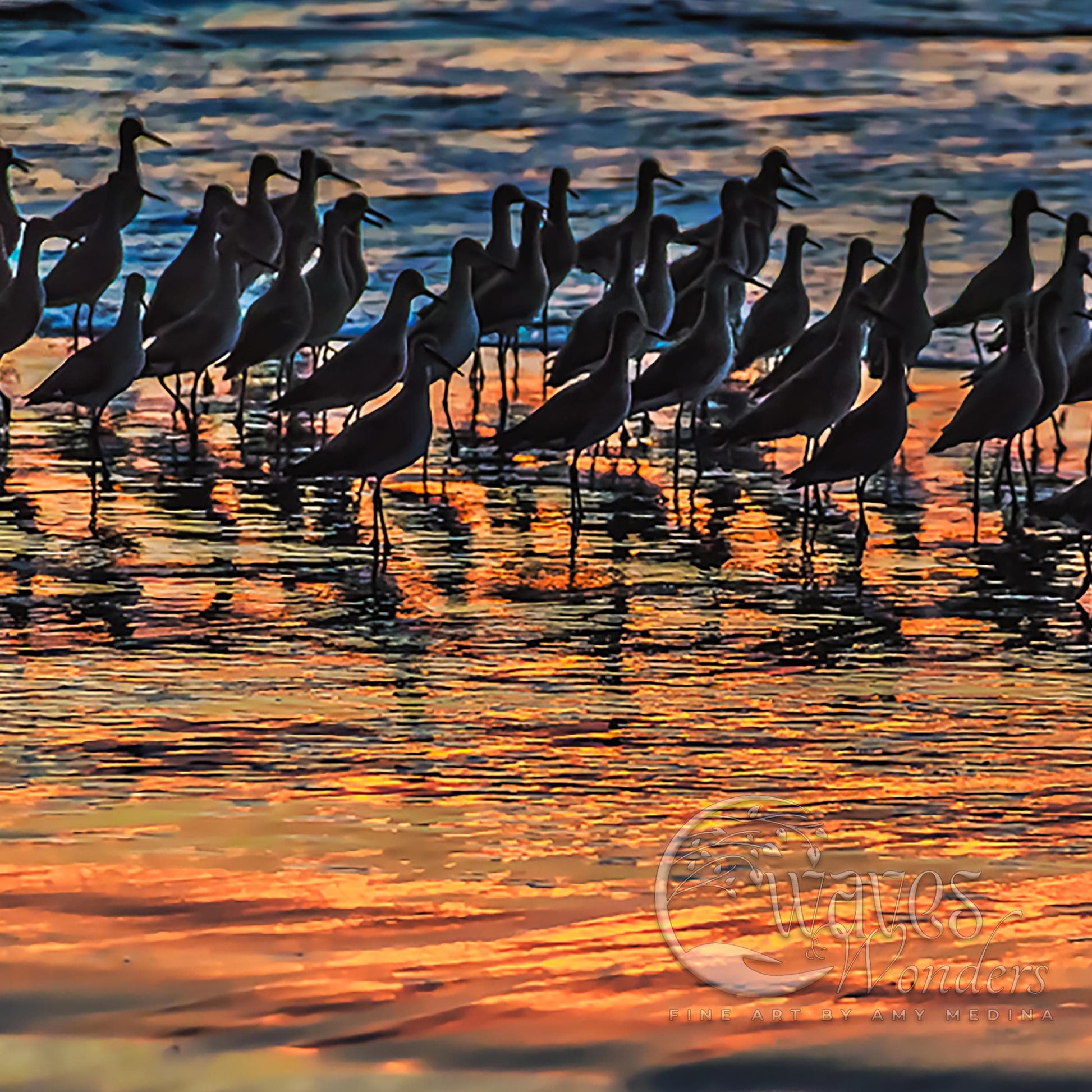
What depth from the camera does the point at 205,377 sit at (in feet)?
48.3

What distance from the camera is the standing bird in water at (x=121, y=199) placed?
15.3 metres

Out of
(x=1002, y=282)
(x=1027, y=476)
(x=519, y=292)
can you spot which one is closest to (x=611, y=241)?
(x=519, y=292)

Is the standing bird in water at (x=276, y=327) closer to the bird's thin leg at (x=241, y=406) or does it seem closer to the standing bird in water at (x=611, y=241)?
the bird's thin leg at (x=241, y=406)

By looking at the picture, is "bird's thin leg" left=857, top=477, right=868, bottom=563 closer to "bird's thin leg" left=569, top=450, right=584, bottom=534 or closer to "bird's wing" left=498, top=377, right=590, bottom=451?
"bird's thin leg" left=569, top=450, right=584, bottom=534

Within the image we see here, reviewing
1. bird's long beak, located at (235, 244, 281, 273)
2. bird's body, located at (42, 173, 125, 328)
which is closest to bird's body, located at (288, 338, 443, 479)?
bird's long beak, located at (235, 244, 281, 273)

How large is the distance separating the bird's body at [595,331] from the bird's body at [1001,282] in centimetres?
230

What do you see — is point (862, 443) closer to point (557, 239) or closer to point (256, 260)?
point (256, 260)

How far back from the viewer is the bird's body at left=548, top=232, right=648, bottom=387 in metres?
12.7

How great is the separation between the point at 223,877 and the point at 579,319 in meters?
7.93

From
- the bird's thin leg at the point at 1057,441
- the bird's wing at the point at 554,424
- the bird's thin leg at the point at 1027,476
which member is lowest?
the bird's thin leg at the point at 1057,441

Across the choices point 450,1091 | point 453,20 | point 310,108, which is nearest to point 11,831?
point 450,1091

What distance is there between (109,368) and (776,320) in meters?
3.97

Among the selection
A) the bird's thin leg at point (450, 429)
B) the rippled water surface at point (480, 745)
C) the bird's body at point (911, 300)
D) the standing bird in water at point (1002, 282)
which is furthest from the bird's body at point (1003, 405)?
the standing bird in water at point (1002, 282)

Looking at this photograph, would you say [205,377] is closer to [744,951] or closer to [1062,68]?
[744,951]
